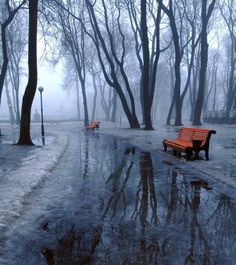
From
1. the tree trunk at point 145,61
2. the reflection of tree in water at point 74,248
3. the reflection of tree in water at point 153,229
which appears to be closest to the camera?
the reflection of tree in water at point 74,248

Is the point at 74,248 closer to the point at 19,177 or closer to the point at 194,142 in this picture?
the point at 19,177

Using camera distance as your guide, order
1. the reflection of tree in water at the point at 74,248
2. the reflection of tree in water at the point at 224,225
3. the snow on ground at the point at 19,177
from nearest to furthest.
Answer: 1. the reflection of tree in water at the point at 74,248
2. the reflection of tree in water at the point at 224,225
3. the snow on ground at the point at 19,177

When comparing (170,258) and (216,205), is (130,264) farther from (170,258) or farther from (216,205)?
(216,205)

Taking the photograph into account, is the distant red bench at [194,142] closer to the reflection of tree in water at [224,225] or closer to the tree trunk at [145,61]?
the reflection of tree in water at [224,225]

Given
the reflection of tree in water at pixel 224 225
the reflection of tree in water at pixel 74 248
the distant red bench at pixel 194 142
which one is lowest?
the reflection of tree in water at pixel 74 248

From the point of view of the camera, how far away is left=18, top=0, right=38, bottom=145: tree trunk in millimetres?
15008

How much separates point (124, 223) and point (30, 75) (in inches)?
458

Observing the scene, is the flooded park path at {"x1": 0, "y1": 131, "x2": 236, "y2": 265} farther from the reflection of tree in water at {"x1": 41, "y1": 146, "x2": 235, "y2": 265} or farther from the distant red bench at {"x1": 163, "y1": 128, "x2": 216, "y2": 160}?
the distant red bench at {"x1": 163, "y1": 128, "x2": 216, "y2": 160}

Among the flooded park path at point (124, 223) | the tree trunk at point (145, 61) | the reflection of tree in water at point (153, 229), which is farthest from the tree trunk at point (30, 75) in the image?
the tree trunk at point (145, 61)

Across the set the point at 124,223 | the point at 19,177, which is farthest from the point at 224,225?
the point at 19,177

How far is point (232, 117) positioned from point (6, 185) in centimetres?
3137

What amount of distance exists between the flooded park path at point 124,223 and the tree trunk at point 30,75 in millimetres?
7410

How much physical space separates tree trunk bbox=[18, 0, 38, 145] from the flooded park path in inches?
292

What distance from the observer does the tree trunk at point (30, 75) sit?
15.0 m
